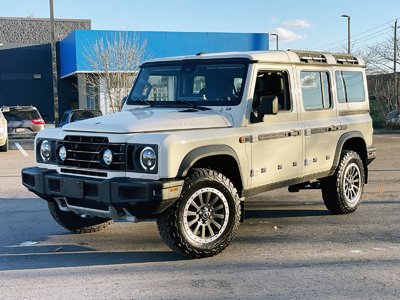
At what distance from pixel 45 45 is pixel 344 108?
1597 inches

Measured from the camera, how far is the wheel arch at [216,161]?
4.88 meters

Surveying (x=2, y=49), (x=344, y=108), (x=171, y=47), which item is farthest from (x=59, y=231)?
(x=2, y=49)

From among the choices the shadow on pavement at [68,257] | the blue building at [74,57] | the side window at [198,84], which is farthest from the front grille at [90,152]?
the blue building at [74,57]

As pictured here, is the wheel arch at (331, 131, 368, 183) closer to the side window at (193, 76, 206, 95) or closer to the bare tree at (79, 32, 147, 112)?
the side window at (193, 76, 206, 95)

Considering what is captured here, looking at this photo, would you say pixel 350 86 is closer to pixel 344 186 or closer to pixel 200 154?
pixel 344 186

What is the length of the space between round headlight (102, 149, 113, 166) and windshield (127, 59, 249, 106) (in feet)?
4.61

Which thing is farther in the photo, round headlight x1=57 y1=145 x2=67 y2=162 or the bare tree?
the bare tree

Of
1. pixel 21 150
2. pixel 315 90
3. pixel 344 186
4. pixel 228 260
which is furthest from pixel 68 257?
pixel 21 150

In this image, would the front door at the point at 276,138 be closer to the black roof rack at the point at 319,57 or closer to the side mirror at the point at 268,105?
the side mirror at the point at 268,105

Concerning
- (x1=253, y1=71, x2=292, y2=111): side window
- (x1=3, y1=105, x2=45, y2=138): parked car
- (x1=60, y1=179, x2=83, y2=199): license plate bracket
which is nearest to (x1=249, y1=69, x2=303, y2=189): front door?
(x1=253, y1=71, x2=292, y2=111): side window

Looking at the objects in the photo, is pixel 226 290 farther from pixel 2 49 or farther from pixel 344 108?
pixel 2 49

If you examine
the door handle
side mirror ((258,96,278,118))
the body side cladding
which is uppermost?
side mirror ((258,96,278,118))

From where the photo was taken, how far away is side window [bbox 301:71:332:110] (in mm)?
6531

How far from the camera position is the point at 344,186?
23.4 ft
